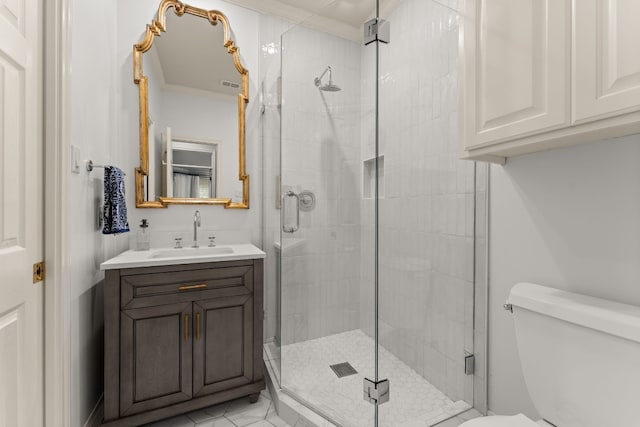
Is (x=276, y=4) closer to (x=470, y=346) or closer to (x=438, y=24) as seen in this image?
(x=438, y=24)

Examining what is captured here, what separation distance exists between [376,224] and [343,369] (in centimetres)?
91

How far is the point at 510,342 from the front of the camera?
52.9 inches

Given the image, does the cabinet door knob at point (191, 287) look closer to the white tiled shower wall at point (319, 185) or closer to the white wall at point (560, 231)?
the white tiled shower wall at point (319, 185)

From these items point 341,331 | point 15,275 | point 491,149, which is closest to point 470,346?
point 341,331

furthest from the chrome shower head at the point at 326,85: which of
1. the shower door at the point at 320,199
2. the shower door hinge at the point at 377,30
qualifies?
the shower door hinge at the point at 377,30

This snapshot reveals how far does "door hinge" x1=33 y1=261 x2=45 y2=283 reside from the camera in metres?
1.04

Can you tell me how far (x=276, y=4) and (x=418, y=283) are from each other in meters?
2.38

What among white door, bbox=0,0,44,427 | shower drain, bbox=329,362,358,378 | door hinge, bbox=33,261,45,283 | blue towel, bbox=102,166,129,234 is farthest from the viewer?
shower drain, bbox=329,362,358,378

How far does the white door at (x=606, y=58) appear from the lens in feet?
2.39

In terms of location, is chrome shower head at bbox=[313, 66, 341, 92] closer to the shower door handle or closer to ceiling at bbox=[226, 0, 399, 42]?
ceiling at bbox=[226, 0, 399, 42]

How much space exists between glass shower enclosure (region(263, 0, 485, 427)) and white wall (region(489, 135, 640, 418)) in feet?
0.39

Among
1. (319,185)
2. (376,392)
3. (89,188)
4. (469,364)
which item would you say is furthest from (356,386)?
(89,188)

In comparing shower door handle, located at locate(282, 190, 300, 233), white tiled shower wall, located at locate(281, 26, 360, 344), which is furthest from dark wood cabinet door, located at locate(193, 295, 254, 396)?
shower door handle, located at locate(282, 190, 300, 233)

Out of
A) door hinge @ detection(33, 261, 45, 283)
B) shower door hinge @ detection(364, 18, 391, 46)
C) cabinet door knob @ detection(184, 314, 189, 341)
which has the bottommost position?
cabinet door knob @ detection(184, 314, 189, 341)
